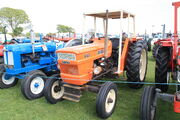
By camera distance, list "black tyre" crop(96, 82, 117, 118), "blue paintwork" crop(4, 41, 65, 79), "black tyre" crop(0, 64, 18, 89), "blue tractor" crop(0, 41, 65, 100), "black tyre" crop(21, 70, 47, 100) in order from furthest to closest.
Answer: "black tyre" crop(0, 64, 18, 89)
"blue paintwork" crop(4, 41, 65, 79)
"blue tractor" crop(0, 41, 65, 100)
"black tyre" crop(21, 70, 47, 100)
"black tyre" crop(96, 82, 117, 118)

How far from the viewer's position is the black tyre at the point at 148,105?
2.41 meters

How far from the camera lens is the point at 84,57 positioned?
3.07 metres

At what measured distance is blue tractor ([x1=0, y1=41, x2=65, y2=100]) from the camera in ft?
12.7

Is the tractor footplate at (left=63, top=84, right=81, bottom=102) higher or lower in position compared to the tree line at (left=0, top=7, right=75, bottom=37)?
lower

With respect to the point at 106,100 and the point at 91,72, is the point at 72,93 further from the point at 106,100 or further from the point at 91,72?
the point at 106,100

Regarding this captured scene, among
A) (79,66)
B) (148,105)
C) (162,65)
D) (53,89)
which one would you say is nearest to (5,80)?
(53,89)

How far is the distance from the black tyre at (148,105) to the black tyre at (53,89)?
183 centimetres

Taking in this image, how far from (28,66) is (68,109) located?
1.93 meters

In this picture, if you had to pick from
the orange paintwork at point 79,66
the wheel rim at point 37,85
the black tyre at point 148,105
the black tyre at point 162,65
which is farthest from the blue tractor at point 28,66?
the black tyre at point 162,65

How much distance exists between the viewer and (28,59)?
4582 millimetres

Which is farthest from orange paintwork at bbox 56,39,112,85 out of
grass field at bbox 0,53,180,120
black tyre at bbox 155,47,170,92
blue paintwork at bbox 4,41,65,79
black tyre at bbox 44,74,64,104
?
blue paintwork at bbox 4,41,65,79

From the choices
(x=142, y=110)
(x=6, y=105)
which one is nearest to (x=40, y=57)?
(x=6, y=105)

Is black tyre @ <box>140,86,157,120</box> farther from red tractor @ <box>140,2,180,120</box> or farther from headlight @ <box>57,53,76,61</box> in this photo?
headlight @ <box>57,53,76,61</box>

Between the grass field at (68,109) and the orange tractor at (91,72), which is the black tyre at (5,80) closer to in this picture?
the grass field at (68,109)
